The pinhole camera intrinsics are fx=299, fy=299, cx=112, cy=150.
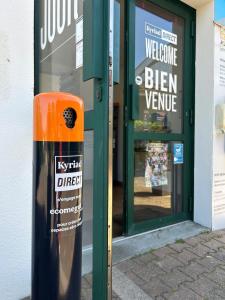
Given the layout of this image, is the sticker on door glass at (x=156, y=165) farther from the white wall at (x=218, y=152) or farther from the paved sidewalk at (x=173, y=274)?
the paved sidewalk at (x=173, y=274)

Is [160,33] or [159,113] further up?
[160,33]

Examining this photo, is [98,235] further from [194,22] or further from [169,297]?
[194,22]

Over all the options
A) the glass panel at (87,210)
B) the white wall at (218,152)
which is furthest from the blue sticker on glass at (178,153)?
the glass panel at (87,210)

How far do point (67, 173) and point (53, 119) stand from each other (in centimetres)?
23

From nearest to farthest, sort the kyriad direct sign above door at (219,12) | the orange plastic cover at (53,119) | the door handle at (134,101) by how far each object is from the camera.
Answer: the orange plastic cover at (53,119) < the door handle at (134,101) < the kyriad direct sign above door at (219,12)

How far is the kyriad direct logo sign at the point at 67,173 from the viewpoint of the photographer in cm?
125

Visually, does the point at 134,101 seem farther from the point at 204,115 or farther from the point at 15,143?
the point at 15,143

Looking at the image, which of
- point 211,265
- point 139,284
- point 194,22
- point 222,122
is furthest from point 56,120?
point 194,22

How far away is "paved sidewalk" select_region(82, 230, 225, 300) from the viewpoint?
221 cm

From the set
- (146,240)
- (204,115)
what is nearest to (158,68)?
(204,115)

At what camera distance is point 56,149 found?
1.25 meters

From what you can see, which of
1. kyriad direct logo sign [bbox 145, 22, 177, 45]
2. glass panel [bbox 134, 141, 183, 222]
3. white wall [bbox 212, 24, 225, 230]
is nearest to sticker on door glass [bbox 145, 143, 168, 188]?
glass panel [bbox 134, 141, 183, 222]

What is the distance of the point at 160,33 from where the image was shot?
335 centimetres

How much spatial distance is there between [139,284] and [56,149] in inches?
→ 61.0
